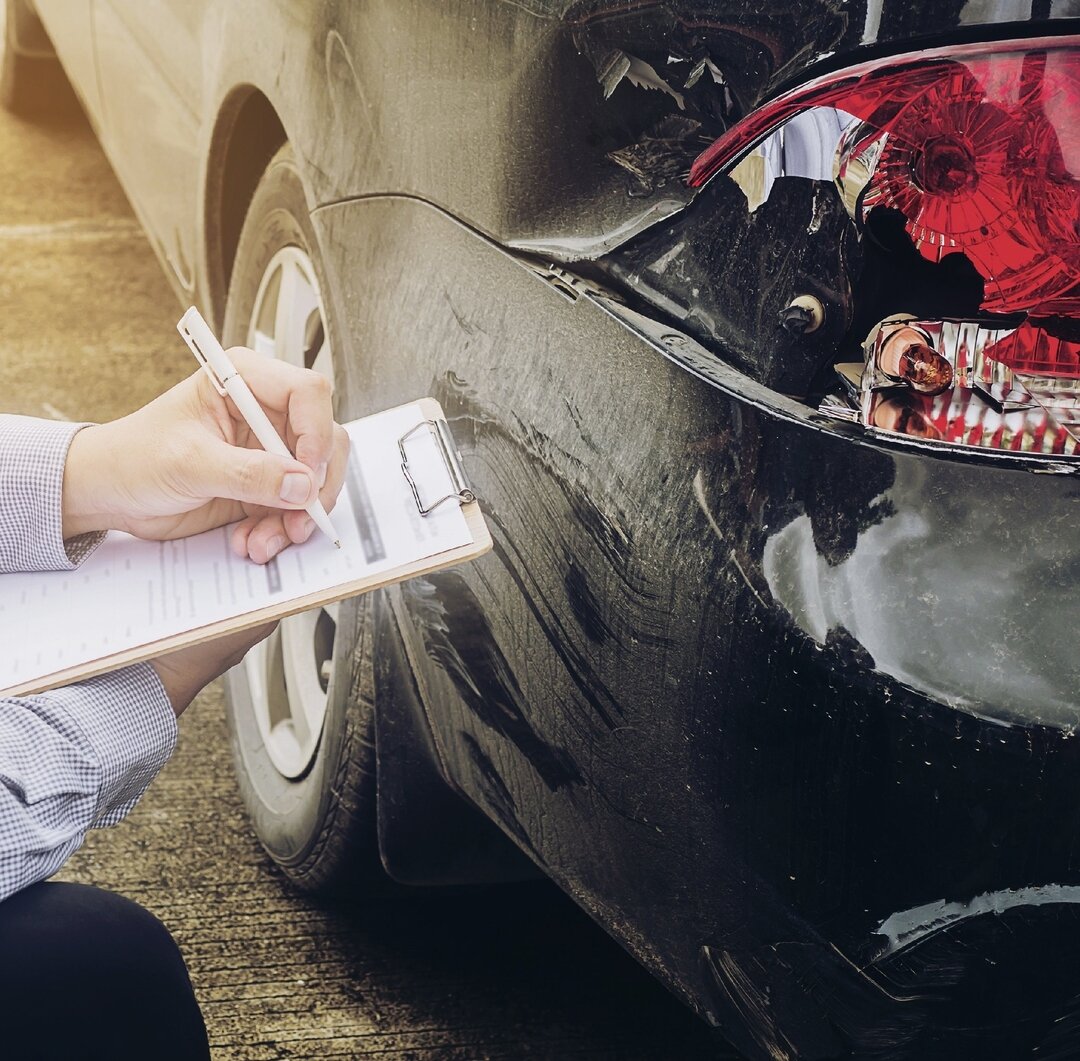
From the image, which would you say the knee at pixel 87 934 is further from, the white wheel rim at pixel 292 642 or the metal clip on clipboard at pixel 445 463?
the white wheel rim at pixel 292 642

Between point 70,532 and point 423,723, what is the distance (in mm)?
457

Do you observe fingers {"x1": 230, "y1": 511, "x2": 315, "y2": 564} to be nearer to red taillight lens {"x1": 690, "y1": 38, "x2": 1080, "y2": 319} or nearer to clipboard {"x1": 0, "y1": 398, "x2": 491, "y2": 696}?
clipboard {"x1": 0, "y1": 398, "x2": 491, "y2": 696}

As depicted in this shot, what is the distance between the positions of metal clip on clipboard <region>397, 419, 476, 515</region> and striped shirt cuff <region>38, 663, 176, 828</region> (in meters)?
0.29

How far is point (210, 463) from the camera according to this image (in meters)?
1.17

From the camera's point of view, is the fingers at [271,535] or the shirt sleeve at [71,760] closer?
the shirt sleeve at [71,760]

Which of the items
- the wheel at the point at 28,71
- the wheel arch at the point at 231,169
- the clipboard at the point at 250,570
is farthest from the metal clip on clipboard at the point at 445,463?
the wheel at the point at 28,71

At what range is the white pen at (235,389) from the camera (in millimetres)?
1185

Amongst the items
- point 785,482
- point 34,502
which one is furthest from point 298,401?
point 785,482

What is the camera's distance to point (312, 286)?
1.80 m

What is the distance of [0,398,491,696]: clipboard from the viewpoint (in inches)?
44.8

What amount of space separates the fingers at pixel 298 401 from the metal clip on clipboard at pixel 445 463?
0.08 metres

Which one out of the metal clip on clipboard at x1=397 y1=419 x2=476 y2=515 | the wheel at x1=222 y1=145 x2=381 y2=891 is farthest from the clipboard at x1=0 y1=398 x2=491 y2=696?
the wheel at x1=222 y1=145 x2=381 y2=891

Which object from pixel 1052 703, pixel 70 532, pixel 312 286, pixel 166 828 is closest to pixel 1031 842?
pixel 1052 703

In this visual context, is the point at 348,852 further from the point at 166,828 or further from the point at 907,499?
the point at 907,499
